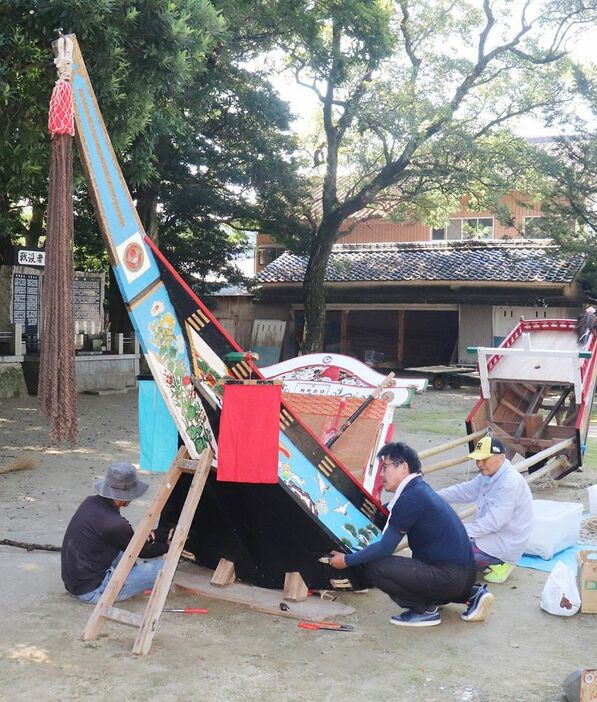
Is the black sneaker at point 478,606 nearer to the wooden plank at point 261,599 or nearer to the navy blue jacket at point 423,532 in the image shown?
the navy blue jacket at point 423,532

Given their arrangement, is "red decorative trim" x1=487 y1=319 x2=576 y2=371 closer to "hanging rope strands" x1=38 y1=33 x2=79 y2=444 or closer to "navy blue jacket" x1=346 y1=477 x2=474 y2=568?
"navy blue jacket" x1=346 y1=477 x2=474 y2=568

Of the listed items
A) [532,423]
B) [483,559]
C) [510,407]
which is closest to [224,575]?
[483,559]

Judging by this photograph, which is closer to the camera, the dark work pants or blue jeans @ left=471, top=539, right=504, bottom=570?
the dark work pants

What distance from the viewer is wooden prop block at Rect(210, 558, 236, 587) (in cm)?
573

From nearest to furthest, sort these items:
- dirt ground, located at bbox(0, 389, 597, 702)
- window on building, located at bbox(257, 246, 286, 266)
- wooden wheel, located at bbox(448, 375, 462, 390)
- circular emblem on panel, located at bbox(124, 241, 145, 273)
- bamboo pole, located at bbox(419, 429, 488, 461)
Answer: dirt ground, located at bbox(0, 389, 597, 702)
circular emblem on panel, located at bbox(124, 241, 145, 273)
bamboo pole, located at bbox(419, 429, 488, 461)
wooden wheel, located at bbox(448, 375, 462, 390)
window on building, located at bbox(257, 246, 286, 266)

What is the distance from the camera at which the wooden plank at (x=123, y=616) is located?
480 cm

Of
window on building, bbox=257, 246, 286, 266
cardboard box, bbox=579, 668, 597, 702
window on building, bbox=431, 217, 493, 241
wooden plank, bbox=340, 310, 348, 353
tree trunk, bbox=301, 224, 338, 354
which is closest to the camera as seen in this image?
cardboard box, bbox=579, 668, 597, 702

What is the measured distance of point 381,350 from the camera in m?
25.4

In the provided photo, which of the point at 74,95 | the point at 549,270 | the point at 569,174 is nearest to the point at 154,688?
the point at 74,95

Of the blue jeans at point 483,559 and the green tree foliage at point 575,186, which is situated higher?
the green tree foliage at point 575,186

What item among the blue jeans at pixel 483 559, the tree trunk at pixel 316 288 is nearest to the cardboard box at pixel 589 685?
the blue jeans at pixel 483 559

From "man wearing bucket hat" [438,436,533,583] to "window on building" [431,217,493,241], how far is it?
23468mm

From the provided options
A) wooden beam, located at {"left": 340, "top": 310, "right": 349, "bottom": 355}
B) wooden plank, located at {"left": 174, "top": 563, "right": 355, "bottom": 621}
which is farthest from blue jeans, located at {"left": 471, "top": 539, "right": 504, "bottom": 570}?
wooden beam, located at {"left": 340, "top": 310, "right": 349, "bottom": 355}

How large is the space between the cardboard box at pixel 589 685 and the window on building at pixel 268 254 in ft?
88.7
